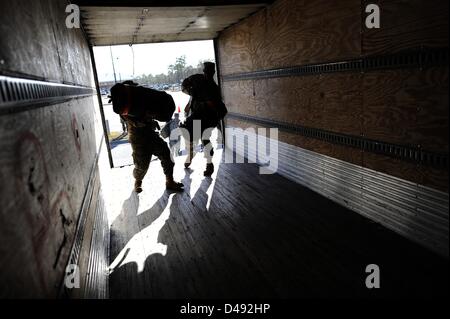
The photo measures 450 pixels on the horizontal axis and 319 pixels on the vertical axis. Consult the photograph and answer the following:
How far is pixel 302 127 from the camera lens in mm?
4984

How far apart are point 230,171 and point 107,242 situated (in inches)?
121

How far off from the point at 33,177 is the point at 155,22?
5.07m

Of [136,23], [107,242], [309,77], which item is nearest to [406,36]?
[309,77]

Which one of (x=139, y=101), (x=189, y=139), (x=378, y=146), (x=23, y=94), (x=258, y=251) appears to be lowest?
(x=258, y=251)

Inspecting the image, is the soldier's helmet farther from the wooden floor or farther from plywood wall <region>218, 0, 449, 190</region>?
the wooden floor

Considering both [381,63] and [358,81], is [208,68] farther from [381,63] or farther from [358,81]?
[381,63]

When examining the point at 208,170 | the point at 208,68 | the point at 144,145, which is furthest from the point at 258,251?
the point at 208,68

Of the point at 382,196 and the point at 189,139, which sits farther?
the point at 189,139

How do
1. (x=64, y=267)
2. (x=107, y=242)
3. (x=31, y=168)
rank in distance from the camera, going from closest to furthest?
(x=31, y=168) < (x=64, y=267) < (x=107, y=242)

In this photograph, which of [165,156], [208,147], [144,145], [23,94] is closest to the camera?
[23,94]

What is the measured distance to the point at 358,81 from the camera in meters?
3.68

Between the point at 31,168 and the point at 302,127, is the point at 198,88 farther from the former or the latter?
the point at 31,168

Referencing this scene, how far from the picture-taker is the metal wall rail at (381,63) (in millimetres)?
2736

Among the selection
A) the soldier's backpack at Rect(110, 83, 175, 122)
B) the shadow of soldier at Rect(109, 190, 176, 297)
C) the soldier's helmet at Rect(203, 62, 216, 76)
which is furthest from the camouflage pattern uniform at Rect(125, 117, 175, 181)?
the soldier's helmet at Rect(203, 62, 216, 76)
